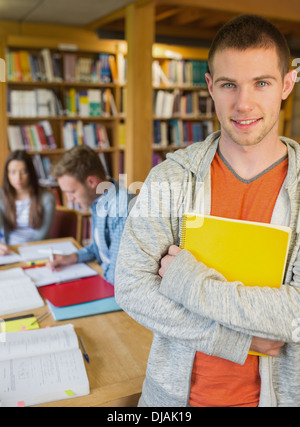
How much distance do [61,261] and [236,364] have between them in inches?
47.2

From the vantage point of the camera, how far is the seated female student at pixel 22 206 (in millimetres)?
2855

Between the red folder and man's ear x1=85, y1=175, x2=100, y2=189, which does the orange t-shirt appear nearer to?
the red folder

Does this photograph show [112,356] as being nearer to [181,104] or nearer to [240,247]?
[240,247]

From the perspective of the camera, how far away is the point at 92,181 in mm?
2109

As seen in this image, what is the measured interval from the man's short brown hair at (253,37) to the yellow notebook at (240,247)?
0.35 metres

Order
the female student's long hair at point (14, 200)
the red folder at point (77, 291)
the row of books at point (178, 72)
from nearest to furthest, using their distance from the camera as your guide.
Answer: the red folder at point (77, 291) → the female student's long hair at point (14, 200) → the row of books at point (178, 72)

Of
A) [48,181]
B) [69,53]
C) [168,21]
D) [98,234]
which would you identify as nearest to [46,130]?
[48,181]

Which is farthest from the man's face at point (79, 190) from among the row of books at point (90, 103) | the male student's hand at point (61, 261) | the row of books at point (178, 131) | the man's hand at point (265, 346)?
the row of books at point (178, 131)

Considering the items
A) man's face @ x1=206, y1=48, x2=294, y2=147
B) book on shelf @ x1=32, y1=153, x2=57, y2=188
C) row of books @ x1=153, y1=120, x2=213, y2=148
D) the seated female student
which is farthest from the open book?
row of books @ x1=153, y1=120, x2=213, y2=148

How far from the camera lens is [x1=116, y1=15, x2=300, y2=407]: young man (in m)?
0.82

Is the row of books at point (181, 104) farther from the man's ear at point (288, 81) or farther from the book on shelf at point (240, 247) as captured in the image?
the book on shelf at point (240, 247)

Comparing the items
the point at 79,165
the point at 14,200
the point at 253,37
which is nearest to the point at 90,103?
the point at 14,200

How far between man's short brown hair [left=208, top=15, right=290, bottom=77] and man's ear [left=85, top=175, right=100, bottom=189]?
1.28 meters

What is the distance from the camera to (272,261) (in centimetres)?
86
